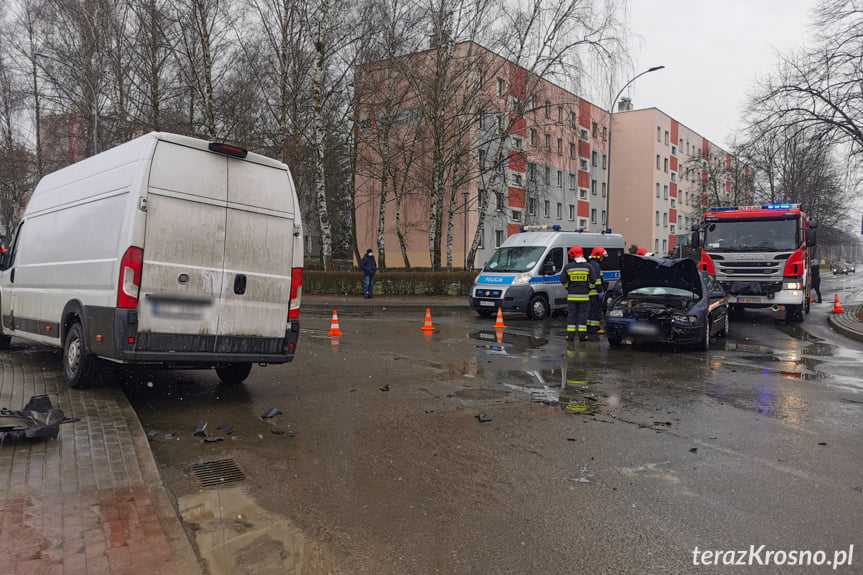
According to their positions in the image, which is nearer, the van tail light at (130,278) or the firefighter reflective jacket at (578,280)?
the van tail light at (130,278)

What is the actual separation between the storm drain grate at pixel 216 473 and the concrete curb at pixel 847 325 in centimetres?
1398

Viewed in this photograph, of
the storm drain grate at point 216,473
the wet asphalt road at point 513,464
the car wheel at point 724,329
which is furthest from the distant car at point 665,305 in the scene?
the storm drain grate at point 216,473

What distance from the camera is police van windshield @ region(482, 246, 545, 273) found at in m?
17.7

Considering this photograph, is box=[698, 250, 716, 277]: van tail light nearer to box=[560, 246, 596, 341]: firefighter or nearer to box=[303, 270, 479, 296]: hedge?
box=[560, 246, 596, 341]: firefighter

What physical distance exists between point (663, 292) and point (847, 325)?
262 inches

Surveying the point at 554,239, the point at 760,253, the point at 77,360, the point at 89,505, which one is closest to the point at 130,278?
the point at 77,360

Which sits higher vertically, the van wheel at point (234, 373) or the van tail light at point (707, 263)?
the van tail light at point (707, 263)

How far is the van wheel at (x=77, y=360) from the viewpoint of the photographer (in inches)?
271

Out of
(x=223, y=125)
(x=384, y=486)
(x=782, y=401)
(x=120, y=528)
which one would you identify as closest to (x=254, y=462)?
(x=384, y=486)

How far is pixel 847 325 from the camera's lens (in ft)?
51.7

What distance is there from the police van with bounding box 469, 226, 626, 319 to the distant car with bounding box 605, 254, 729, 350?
450cm

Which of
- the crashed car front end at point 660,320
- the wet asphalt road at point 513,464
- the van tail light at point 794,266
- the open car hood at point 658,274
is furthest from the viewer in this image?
the van tail light at point 794,266

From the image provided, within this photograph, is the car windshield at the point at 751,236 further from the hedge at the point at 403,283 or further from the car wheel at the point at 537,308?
the hedge at the point at 403,283

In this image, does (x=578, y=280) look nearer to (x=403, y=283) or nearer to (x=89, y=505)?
(x=89, y=505)
